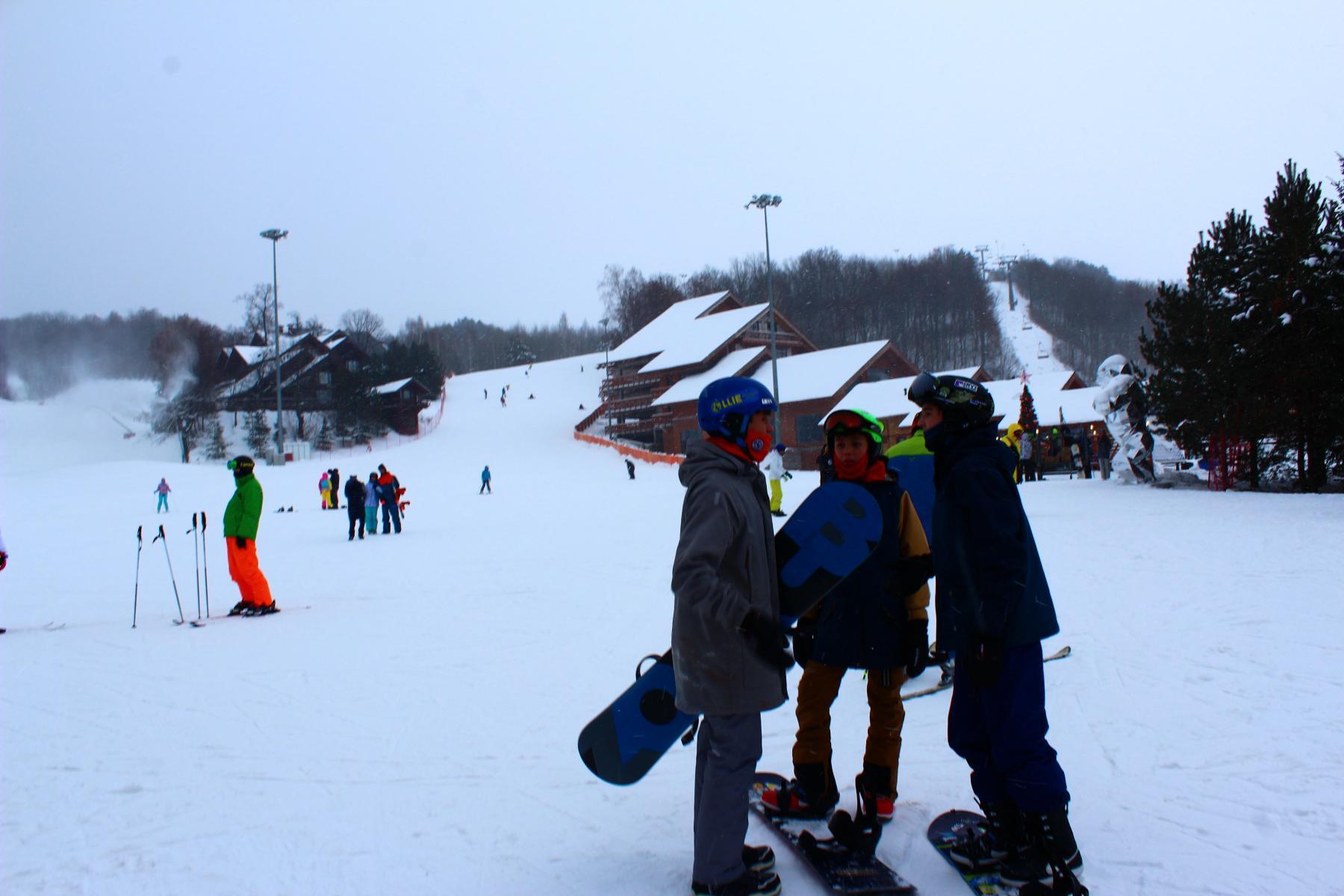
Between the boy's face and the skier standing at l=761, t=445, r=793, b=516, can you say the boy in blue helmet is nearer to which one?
the boy's face

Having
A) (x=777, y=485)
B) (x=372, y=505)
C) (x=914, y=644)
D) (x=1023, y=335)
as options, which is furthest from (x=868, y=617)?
(x=1023, y=335)

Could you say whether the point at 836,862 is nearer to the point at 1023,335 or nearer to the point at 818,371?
the point at 818,371

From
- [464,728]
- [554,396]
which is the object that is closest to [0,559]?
[464,728]

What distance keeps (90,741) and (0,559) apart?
13.9ft

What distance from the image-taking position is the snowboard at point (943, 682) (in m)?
4.91

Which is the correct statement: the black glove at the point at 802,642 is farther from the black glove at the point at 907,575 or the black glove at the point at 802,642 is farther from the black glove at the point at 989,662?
the black glove at the point at 989,662

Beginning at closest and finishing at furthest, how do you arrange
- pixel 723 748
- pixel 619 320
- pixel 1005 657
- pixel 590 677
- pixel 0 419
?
pixel 723 748
pixel 1005 657
pixel 590 677
pixel 0 419
pixel 619 320

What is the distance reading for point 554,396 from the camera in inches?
2409

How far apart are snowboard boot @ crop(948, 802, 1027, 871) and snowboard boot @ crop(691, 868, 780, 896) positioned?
2.21 feet

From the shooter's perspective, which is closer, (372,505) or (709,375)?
(372,505)

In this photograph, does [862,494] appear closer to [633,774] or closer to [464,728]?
[633,774]

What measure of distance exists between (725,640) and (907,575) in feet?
2.67

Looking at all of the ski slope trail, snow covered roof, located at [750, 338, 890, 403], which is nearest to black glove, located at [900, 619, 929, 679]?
snow covered roof, located at [750, 338, 890, 403]

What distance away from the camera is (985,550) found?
270 centimetres
